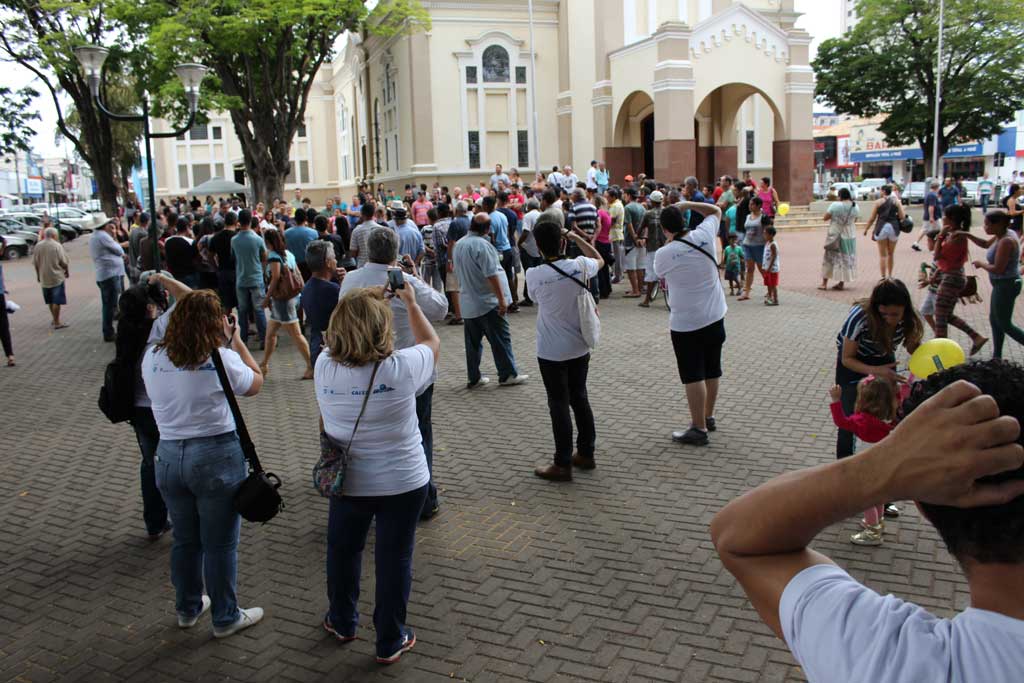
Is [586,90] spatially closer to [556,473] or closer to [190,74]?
[190,74]

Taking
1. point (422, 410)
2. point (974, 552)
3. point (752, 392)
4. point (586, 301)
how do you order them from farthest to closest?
point (752, 392)
point (586, 301)
point (422, 410)
point (974, 552)

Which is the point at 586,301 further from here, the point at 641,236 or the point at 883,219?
the point at 883,219

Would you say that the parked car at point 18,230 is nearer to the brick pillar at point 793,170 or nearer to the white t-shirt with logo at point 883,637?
the brick pillar at point 793,170

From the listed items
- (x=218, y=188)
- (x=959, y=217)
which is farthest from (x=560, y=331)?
(x=218, y=188)

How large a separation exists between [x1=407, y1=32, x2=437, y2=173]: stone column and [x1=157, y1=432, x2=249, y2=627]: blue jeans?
33128mm

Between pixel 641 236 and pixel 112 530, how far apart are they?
38.1 feet

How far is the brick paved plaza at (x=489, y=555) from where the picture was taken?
14.0 ft

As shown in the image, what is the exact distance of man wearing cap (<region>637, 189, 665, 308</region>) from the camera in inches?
604

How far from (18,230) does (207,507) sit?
42.6 metres

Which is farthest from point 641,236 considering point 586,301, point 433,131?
point 433,131

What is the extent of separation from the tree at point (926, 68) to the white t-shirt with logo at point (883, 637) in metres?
50.2

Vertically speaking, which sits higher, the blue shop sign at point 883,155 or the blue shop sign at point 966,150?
the blue shop sign at point 883,155

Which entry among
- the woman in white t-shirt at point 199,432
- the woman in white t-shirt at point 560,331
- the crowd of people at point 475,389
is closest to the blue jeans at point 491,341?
the crowd of people at point 475,389

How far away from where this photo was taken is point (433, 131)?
36.4 m
